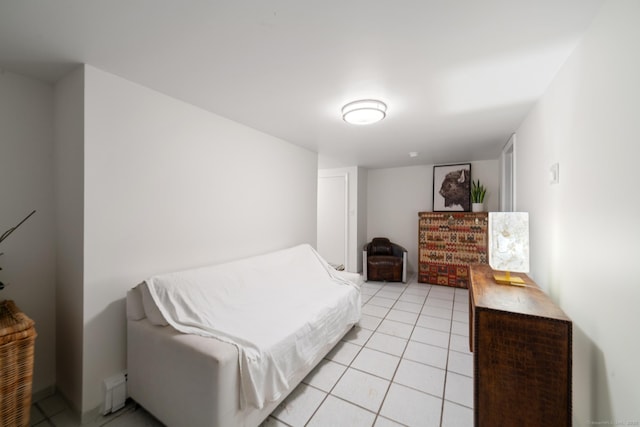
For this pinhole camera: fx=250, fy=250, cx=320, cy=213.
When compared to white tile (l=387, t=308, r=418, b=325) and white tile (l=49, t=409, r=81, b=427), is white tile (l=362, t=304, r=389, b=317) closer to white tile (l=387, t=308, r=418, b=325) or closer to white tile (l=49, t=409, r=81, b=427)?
white tile (l=387, t=308, r=418, b=325)

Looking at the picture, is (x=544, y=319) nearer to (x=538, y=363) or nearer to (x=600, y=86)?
(x=538, y=363)

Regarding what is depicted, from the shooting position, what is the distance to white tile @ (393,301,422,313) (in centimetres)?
350

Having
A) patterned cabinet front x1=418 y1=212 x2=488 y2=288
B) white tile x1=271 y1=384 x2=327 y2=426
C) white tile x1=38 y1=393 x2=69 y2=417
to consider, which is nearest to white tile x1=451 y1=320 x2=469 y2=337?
patterned cabinet front x1=418 y1=212 x2=488 y2=288

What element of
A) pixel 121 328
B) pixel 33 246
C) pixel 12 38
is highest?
pixel 12 38

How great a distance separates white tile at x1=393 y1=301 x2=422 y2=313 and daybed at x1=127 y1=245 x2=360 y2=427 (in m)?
1.36

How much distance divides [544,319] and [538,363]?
23cm

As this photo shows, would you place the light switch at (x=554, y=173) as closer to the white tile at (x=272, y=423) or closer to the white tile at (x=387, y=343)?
the white tile at (x=387, y=343)

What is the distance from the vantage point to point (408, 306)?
11.8 ft

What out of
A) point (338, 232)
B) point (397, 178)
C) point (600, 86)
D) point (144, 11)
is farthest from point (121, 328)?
point (397, 178)

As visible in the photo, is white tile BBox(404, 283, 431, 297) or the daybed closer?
the daybed

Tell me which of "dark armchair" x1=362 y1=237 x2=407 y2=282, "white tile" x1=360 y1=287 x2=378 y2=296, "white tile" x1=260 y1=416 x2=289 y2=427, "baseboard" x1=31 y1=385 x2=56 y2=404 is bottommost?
"white tile" x1=260 y1=416 x2=289 y2=427

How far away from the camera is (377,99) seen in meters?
2.10

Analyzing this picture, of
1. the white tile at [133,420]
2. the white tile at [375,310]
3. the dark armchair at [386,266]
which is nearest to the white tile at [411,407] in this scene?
the white tile at [375,310]

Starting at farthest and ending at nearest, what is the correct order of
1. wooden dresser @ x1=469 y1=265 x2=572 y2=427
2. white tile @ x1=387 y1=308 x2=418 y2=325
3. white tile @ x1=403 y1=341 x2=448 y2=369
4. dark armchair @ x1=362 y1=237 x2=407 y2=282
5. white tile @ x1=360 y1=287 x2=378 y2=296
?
dark armchair @ x1=362 y1=237 x2=407 y2=282 → white tile @ x1=360 y1=287 x2=378 y2=296 → white tile @ x1=387 y1=308 x2=418 y2=325 → white tile @ x1=403 y1=341 x2=448 y2=369 → wooden dresser @ x1=469 y1=265 x2=572 y2=427
